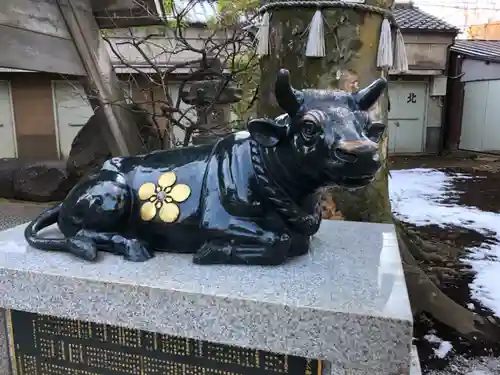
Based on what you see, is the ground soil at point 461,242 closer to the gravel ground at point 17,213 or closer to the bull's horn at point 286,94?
the bull's horn at point 286,94

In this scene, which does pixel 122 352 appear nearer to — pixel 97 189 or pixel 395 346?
pixel 97 189

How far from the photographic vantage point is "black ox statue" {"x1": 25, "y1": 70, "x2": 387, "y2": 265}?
1.63 metres

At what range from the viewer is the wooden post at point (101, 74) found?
4574mm

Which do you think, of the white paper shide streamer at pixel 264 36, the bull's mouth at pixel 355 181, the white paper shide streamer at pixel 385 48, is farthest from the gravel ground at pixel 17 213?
the bull's mouth at pixel 355 181

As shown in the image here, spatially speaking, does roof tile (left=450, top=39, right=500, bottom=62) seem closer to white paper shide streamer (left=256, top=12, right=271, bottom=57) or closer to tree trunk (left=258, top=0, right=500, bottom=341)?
tree trunk (left=258, top=0, right=500, bottom=341)

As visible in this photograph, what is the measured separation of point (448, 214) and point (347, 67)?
397 cm

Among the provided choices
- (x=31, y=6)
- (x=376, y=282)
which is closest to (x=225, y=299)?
(x=376, y=282)

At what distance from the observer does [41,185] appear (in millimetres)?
6625

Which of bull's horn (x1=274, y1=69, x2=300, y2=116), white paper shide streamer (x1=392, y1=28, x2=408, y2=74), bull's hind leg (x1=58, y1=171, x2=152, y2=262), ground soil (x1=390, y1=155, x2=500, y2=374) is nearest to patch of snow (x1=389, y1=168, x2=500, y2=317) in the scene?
ground soil (x1=390, y1=155, x2=500, y2=374)

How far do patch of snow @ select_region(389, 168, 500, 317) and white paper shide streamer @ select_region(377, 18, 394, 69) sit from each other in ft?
6.60

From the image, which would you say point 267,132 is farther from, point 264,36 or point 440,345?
point 440,345

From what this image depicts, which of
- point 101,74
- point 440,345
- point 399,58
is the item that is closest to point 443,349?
point 440,345

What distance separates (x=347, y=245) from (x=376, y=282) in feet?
1.43

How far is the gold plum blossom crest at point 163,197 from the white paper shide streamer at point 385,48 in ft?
6.78
